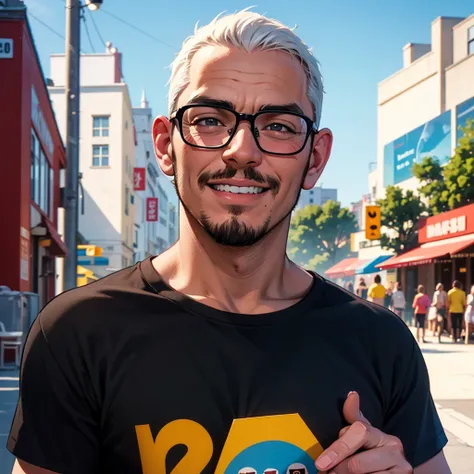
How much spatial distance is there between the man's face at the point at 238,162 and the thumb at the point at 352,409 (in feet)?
1.53

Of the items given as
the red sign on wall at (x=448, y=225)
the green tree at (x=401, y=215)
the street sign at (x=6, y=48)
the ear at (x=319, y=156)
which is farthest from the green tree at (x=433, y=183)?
the ear at (x=319, y=156)

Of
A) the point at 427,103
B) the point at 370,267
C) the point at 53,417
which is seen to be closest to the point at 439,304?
the point at 53,417

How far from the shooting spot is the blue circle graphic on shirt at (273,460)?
175cm

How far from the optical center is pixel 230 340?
5.99 ft

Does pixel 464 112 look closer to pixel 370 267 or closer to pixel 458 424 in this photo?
pixel 370 267

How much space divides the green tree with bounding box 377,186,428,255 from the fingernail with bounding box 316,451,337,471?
32275mm

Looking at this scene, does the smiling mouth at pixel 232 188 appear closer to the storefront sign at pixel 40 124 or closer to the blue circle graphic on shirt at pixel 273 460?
the blue circle graphic on shirt at pixel 273 460

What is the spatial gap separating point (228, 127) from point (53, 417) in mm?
842

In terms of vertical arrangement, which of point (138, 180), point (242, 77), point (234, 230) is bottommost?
point (234, 230)

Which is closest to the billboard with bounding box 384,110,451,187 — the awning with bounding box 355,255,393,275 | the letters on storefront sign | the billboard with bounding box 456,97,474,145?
the billboard with bounding box 456,97,474,145

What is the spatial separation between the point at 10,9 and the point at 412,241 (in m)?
23.5

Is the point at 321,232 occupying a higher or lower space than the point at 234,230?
higher

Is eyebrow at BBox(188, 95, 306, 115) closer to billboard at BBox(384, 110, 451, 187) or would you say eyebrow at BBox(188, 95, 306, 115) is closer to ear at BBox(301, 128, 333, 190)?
ear at BBox(301, 128, 333, 190)

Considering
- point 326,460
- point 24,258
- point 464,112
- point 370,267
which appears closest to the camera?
point 326,460
